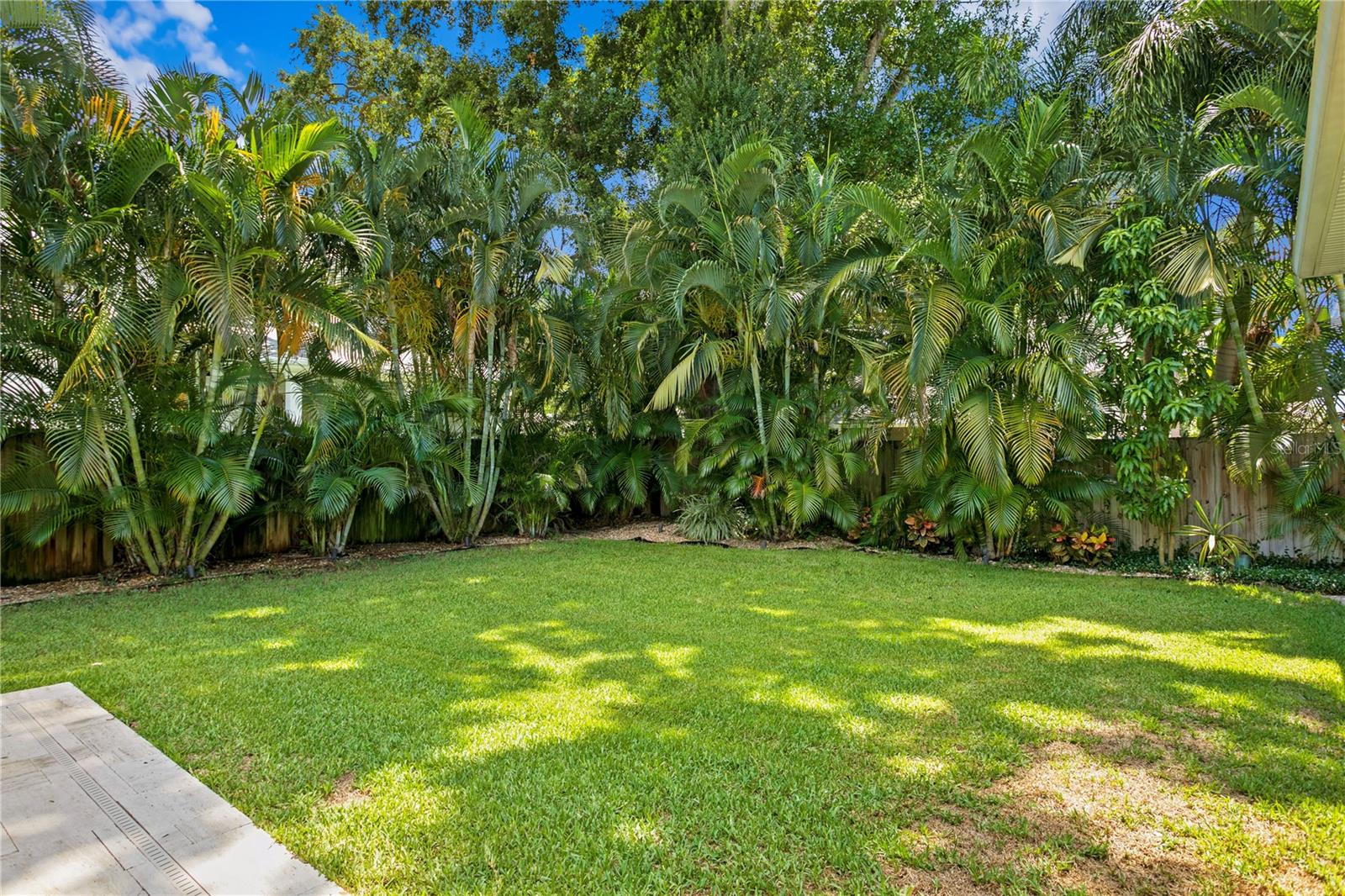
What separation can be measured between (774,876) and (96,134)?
26.5 feet

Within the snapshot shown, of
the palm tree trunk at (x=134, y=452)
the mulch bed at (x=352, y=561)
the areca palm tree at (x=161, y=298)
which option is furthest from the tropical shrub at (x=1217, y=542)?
the palm tree trunk at (x=134, y=452)

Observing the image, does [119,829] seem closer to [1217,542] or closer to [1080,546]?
[1080,546]

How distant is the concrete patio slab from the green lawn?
0.12 metres

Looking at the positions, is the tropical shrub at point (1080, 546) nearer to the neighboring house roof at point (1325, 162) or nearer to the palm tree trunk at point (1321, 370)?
the palm tree trunk at point (1321, 370)

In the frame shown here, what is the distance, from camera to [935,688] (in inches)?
160

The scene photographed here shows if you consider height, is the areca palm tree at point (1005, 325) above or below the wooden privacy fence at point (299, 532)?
above

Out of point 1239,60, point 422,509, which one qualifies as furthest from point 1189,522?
point 422,509

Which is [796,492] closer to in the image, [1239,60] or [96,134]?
[1239,60]

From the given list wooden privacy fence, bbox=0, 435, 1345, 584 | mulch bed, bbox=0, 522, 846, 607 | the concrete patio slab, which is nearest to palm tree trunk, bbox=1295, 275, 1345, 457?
wooden privacy fence, bbox=0, 435, 1345, 584

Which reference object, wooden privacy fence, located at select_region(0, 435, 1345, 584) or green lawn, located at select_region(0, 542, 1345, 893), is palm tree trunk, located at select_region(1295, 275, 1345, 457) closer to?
wooden privacy fence, located at select_region(0, 435, 1345, 584)

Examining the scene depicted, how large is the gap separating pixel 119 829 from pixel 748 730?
8.29 ft

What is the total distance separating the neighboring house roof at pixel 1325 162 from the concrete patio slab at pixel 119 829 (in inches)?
153

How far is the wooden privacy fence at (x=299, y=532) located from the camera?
23.8 ft

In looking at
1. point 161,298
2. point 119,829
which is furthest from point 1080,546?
point 161,298
